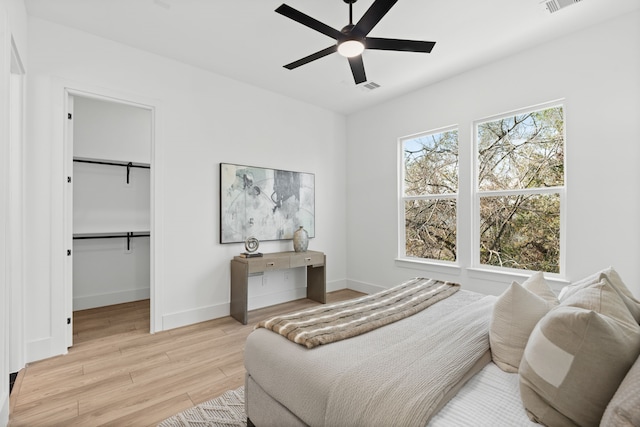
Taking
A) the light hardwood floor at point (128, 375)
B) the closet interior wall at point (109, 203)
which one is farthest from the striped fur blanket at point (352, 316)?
the closet interior wall at point (109, 203)

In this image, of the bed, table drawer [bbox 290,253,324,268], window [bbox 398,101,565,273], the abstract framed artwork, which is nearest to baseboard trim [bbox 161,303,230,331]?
the abstract framed artwork

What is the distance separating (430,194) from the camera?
14.0 ft


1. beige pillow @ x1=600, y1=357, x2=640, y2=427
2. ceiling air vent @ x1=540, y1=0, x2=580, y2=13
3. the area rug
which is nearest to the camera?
beige pillow @ x1=600, y1=357, x2=640, y2=427

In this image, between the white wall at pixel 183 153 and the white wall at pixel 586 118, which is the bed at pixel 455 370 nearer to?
the white wall at pixel 586 118

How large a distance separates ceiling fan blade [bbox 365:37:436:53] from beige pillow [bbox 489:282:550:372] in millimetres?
1813

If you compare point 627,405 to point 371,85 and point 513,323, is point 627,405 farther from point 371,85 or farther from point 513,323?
point 371,85

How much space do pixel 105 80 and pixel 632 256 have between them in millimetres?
5102

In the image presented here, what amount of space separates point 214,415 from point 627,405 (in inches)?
79.1

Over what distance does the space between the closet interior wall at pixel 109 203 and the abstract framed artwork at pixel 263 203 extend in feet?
4.45

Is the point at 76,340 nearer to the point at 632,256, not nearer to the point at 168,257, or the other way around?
the point at 168,257

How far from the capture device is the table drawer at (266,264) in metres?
3.67

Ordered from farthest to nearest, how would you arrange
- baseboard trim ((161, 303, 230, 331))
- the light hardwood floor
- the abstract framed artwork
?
1. the abstract framed artwork
2. baseboard trim ((161, 303, 230, 331))
3. the light hardwood floor

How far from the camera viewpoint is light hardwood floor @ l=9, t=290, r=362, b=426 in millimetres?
1985

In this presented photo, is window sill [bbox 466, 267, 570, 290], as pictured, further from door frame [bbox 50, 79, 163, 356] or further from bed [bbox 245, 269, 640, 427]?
door frame [bbox 50, 79, 163, 356]
